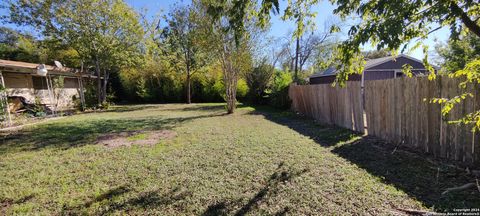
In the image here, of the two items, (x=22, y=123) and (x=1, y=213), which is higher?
(x=22, y=123)

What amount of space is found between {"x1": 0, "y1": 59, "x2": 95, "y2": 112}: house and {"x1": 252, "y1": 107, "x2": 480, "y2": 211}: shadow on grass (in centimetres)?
1156

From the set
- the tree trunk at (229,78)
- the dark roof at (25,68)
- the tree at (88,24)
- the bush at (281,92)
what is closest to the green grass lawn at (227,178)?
the tree trunk at (229,78)

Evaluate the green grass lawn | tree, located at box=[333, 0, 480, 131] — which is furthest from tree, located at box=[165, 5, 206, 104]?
tree, located at box=[333, 0, 480, 131]

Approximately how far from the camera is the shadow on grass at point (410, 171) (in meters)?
2.35

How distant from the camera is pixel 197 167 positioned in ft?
11.8

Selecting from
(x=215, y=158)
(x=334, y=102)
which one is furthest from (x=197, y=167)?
(x=334, y=102)

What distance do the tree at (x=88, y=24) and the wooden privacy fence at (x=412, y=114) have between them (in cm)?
1216

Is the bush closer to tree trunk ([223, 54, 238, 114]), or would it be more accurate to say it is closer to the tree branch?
tree trunk ([223, 54, 238, 114])

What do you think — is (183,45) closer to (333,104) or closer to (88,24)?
(88,24)

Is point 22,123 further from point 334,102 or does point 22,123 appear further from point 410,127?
point 410,127

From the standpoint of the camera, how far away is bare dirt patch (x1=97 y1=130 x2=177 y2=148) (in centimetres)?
520

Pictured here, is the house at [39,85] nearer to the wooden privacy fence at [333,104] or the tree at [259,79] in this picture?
the tree at [259,79]

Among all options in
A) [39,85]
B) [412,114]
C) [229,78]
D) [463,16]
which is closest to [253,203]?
[463,16]

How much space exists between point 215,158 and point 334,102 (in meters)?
4.32
